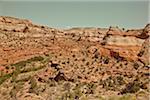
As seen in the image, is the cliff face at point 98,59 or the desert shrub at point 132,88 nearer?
the desert shrub at point 132,88

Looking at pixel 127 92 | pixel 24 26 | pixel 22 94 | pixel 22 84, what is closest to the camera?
pixel 127 92

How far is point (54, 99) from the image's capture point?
21844 mm

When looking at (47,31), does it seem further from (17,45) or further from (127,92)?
(127,92)

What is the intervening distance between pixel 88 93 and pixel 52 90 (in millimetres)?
2966

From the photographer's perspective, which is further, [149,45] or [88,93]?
[149,45]

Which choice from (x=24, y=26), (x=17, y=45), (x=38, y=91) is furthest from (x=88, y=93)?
(x=24, y=26)

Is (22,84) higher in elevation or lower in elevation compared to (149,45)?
lower

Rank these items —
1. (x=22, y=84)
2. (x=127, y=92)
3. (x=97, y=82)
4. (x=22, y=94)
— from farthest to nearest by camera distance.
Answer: (x=22, y=84)
(x=97, y=82)
(x=22, y=94)
(x=127, y=92)

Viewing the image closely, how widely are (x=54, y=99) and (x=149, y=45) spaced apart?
13.6 meters

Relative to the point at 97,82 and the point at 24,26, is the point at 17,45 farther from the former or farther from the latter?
the point at 97,82

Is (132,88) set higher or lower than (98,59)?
higher

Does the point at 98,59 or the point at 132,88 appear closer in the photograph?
the point at 132,88

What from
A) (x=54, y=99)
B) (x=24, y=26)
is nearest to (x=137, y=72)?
(x=54, y=99)

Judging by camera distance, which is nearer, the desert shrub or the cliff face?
the desert shrub
